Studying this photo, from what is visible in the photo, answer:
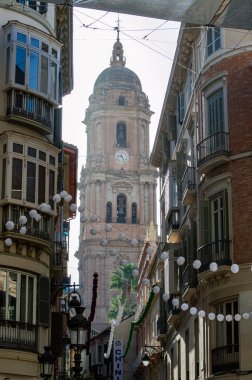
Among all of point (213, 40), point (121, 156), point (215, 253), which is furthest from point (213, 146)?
point (121, 156)

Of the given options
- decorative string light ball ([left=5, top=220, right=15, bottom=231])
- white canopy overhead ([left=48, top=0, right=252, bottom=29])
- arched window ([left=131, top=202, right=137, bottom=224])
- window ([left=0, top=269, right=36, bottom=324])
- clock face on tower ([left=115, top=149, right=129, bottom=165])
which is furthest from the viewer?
clock face on tower ([left=115, top=149, right=129, bottom=165])

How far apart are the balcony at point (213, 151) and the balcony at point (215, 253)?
2.62 m

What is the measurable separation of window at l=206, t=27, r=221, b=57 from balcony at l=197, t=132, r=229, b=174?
3.36 metres

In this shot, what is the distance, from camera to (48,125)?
29.6 meters

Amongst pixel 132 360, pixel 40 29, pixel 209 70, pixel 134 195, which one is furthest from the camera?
pixel 134 195

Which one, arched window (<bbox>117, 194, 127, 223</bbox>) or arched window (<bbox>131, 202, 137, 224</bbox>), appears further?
arched window (<bbox>131, 202, 137, 224</bbox>)

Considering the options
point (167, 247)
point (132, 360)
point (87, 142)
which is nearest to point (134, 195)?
point (87, 142)

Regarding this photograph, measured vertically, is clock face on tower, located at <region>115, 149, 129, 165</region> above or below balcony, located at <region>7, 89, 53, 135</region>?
above

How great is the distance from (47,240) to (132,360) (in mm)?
52790

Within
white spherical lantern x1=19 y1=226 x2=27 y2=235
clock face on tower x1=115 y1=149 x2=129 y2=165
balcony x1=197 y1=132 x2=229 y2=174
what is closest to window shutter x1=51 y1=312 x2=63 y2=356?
white spherical lantern x1=19 y1=226 x2=27 y2=235

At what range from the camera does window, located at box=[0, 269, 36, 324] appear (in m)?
27.3

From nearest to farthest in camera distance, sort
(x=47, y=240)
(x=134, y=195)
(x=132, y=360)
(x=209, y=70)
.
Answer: (x=47, y=240) → (x=209, y=70) → (x=132, y=360) → (x=134, y=195)

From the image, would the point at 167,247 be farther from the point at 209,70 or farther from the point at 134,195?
the point at 134,195

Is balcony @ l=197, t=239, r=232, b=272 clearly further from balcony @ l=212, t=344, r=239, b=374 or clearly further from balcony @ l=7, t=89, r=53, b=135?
balcony @ l=7, t=89, r=53, b=135
